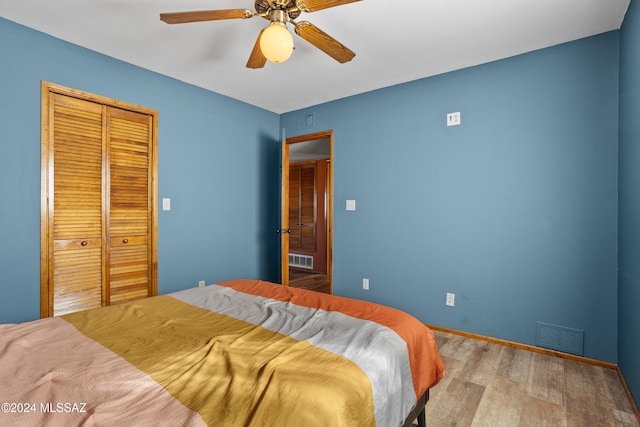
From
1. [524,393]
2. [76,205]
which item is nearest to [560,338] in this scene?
[524,393]

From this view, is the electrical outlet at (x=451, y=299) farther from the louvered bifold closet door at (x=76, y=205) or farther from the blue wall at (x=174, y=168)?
the louvered bifold closet door at (x=76, y=205)

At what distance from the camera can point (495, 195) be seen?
2.78 meters

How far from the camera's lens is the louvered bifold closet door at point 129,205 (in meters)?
2.82

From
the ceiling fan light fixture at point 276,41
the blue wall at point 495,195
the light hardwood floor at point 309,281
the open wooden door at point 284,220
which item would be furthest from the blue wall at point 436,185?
the ceiling fan light fixture at point 276,41

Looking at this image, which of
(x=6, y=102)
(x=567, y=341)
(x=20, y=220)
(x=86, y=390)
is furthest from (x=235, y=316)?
(x=567, y=341)

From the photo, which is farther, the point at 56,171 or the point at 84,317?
the point at 56,171

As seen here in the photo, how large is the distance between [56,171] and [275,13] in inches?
83.8

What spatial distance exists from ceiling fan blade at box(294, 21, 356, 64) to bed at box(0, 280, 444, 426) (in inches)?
60.4

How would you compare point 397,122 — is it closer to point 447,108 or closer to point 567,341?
point 447,108

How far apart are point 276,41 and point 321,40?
0.40m

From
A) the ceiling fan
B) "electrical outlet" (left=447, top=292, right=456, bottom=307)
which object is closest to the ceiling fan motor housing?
the ceiling fan

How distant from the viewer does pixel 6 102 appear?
227 centimetres

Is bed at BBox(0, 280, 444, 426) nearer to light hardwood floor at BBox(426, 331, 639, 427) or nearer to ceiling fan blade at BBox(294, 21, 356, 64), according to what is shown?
light hardwood floor at BBox(426, 331, 639, 427)

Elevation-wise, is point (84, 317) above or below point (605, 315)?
above
